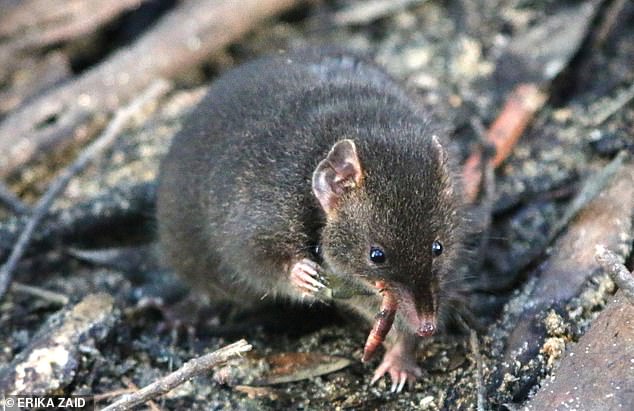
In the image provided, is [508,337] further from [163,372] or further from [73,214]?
[73,214]

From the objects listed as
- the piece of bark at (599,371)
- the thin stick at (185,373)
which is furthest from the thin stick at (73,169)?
the piece of bark at (599,371)

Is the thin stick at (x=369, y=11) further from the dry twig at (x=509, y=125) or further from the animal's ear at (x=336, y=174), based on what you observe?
A: the animal's ear at (x=336, y=174)

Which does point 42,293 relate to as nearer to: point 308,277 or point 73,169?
point 73,169

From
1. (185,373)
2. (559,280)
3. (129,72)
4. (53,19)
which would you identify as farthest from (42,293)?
(559,280)

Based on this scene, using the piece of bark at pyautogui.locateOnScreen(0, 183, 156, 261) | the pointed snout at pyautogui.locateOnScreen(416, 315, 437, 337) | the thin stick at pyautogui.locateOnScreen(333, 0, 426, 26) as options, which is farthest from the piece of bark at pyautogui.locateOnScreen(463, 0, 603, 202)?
the piece of bark at pyautogui.locateOnScreen(0, 183, 156, 261)

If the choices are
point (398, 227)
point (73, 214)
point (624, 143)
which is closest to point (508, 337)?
point (398, 227)

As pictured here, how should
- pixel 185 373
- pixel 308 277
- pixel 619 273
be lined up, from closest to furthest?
pixel 619 273 → pixel 185 373 → pixel 308 277
